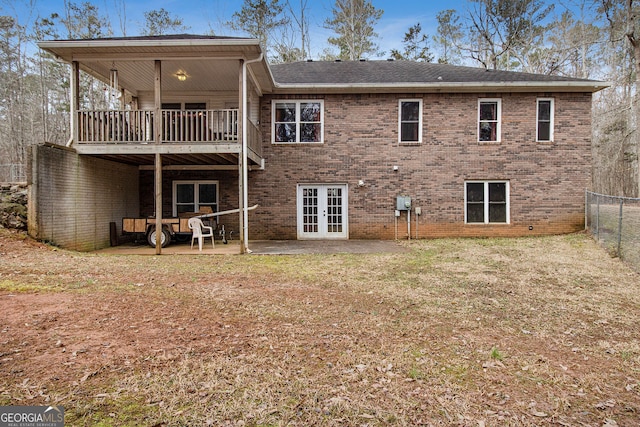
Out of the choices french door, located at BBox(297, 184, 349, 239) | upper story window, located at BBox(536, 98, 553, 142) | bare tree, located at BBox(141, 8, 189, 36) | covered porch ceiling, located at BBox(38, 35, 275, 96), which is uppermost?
bare tree, located at BBox(141, 8, 189, 36)

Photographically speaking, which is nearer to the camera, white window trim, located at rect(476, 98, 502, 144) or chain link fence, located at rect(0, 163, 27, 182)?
white window trim, located at rect(476, 98, 502, 144)

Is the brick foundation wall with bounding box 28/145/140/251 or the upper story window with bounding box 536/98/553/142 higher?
the upper story window with bounding box 536/98/553/142

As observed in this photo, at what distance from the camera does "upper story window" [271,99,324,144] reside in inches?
495

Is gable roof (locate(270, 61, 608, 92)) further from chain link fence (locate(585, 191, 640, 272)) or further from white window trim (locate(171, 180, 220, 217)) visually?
white window trim (locate(171, 180, 220, 217))

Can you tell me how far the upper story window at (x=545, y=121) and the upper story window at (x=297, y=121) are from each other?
757 centimetres

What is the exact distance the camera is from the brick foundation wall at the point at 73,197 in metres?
8.46

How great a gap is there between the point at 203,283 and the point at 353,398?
13.2 feet

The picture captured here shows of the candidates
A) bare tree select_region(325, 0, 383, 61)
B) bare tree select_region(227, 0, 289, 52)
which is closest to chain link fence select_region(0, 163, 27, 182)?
bare tree select_region(227, 0, 289, 52)

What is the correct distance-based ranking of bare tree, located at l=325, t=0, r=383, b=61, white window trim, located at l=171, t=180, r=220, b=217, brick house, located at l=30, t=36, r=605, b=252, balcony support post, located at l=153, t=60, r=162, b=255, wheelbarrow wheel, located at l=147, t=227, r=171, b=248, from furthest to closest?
bare tree, located at l=325, t=0, r=383, b=61 → white window trim, located at l=171, t=180, r=220, b=217 → brick house, located at l=30, t=36, r=605, b=252 → wheelbarrow wheel, located at l=147, t=227, r=171, b=248 → balcony support post, located at l=153, t=60, r=162, b=255

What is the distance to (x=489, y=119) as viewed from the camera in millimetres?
12602

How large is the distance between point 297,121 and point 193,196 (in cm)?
453

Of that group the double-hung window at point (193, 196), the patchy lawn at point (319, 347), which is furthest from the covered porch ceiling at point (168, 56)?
the patchy lawn at point (319, 347)

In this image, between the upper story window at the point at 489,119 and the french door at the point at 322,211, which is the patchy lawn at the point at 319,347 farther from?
the upper story window at the point at 489,119

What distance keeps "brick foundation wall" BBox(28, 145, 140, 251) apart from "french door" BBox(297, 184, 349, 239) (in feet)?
19.2
